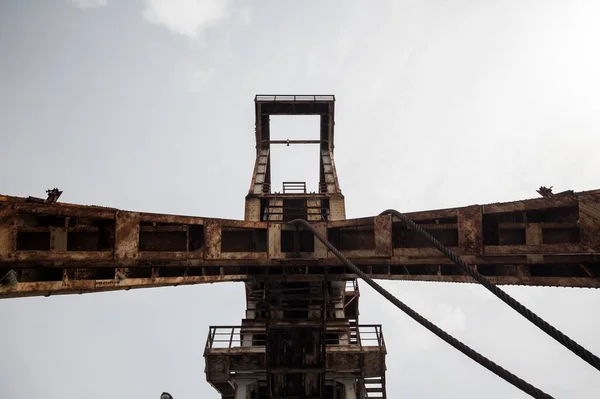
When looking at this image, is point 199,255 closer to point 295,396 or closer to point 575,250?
point 575,250

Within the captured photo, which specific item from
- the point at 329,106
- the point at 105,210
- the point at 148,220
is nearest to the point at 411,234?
the point at 148,220

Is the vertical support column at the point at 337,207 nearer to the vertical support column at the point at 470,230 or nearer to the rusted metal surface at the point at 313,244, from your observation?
the rusted metal surface at the point at 313,244

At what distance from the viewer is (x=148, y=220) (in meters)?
5.80

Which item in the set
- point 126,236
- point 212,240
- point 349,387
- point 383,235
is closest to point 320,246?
point 383,235

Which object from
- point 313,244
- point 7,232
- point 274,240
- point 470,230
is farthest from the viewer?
point 313,244

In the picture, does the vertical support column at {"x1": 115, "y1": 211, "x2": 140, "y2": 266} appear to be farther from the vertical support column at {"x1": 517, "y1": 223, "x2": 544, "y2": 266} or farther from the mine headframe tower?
the vertical support column at {"x1": 517, "y1": 223, "x2": 544, "y2": 266}

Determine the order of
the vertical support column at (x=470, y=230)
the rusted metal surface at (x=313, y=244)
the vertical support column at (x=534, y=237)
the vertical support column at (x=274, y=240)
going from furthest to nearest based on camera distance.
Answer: the vertical support column at (x=274, y=240)
the vertical support column at (x=470, y=230)
the vertical support column at (x=534, y=237)
the rusted metal surface at (x=313, y=244)

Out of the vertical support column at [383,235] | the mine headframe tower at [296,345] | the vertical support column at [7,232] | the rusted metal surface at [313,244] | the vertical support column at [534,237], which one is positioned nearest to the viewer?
the vertical support column at [7,232]

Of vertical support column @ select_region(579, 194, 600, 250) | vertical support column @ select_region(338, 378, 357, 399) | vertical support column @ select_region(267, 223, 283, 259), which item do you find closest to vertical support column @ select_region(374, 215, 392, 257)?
vertical support column @ select_region(267, 223, 283, 259)

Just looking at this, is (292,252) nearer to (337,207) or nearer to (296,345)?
(296,345)

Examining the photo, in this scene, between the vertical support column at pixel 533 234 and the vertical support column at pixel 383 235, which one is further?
the vertical support column at pixel 383 235

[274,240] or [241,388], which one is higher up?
[274,240]

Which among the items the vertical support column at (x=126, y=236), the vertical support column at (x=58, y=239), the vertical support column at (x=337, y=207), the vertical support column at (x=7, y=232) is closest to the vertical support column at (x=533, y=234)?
the vertical support column at (x=126, y=236)

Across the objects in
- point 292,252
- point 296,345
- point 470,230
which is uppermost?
point 470,230
